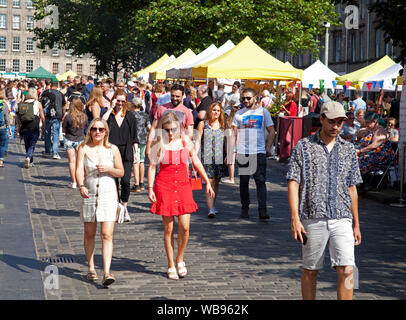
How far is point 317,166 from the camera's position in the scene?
5.31 metres

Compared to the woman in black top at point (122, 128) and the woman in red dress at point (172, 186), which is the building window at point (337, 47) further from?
the woman in red dress at point (172, 186)

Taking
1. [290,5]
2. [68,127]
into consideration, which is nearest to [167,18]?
[290,5]

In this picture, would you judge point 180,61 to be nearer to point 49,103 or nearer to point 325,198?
point 49,103

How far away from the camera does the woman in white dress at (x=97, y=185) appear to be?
693 cm

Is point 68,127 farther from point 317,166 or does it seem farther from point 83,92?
point 317,166

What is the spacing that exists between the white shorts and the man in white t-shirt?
4.99 m

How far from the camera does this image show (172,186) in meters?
7.30

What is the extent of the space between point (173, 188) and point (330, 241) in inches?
88.8

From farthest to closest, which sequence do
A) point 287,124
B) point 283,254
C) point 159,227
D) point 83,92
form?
point 83,92
point 287,124
point 159,227
point 283,254

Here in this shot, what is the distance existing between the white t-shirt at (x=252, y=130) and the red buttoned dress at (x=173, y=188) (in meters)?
3.26

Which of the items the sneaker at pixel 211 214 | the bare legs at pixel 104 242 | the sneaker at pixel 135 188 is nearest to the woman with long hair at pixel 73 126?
the sneaker at pixel 135 188

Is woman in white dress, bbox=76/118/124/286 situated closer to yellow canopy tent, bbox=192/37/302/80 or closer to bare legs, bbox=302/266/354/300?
bare legs, bbox=302/266/354/300

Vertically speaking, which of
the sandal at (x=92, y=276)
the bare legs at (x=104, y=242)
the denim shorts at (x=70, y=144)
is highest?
the denim shorts at (x=70, y=144)
